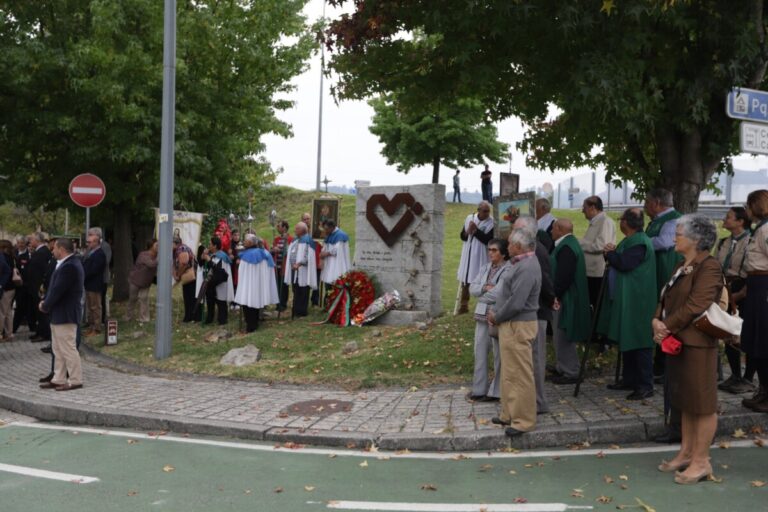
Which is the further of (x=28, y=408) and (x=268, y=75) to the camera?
(x=268, y=75)

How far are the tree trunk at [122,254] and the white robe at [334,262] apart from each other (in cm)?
745

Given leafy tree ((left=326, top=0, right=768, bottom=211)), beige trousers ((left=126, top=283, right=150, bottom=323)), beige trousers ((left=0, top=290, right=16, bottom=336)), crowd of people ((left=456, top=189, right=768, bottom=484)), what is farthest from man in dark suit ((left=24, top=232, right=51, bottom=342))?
crowd of people ((left=456, top=189, right=768, bottom=484))

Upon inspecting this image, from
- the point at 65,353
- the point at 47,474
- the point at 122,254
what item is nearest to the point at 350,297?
the point at 65,353

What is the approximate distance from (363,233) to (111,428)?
23.5ft

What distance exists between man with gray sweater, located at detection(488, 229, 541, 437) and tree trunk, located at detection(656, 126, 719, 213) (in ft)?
14.2

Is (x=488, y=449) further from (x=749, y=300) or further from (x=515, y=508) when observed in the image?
(x=749, y=300)

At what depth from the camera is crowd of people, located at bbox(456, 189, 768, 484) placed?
18.0 ft

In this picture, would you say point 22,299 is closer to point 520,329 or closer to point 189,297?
point 189,297

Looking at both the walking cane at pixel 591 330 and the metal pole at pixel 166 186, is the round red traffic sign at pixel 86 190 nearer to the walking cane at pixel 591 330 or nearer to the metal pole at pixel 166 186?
the metal pole at pixel 166 186

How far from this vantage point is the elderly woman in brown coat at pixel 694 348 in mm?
5398

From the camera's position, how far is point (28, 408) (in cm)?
846

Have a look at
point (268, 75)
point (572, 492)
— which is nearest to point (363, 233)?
point (268, 75)

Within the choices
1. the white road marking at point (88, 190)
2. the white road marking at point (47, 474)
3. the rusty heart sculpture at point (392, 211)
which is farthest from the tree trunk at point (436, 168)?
the white road marking at point (47, 474)

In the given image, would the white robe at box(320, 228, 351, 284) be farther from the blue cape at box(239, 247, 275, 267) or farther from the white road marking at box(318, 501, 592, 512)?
the white road marking at box(318, 501, 592, 512)
